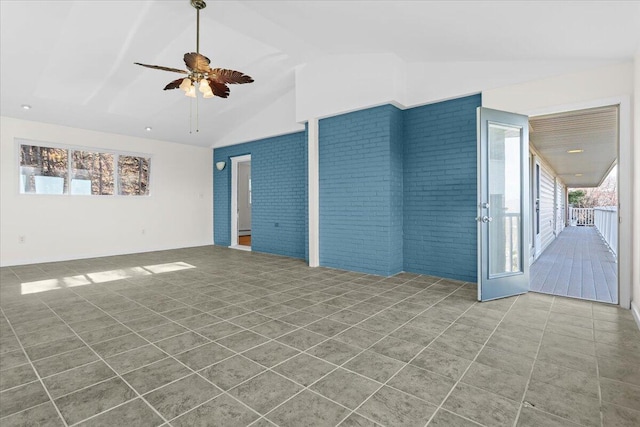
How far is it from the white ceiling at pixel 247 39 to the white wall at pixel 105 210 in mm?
703

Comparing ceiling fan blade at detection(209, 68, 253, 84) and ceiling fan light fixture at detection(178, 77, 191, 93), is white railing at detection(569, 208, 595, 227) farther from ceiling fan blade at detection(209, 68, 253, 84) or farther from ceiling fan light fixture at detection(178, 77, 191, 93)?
ceiling fan light fixture at detection(178, 77, 191, 93)

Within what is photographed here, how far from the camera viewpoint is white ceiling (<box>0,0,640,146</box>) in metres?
3.03

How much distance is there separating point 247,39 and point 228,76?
1452mm

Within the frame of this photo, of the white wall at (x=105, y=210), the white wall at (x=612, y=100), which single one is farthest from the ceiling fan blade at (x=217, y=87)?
the white wall at (x=105, y=210)

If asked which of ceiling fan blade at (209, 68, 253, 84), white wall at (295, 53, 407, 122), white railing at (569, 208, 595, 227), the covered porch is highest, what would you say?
white wall at (295, 53, 407, 122)

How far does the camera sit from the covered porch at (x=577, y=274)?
3.93 meters

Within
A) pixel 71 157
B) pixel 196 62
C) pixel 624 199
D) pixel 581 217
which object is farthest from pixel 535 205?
pixel 581 217

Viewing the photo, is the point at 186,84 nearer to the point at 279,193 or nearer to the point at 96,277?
the point at 96,277

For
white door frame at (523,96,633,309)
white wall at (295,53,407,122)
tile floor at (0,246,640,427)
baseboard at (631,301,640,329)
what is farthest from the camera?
white wall at (295,53,407,122)

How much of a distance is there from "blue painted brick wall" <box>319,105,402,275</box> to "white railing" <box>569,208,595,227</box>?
57.3 feet

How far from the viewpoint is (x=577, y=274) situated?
4.91 meters

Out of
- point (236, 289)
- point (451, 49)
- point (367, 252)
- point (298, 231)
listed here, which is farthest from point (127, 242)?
point (451, 49)

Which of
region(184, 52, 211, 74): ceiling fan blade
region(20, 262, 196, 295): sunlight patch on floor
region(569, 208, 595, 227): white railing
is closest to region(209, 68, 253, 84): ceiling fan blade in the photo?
region(184, 52, 211, 74): ceiling fan blade

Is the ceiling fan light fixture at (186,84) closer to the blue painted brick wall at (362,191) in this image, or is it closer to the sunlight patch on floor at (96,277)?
the blue painted brick wall at (362,191)
